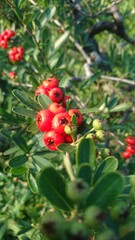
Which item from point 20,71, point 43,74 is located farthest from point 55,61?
point 20,71

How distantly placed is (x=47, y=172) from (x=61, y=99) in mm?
1087

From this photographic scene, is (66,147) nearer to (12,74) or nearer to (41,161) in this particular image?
(41,161)

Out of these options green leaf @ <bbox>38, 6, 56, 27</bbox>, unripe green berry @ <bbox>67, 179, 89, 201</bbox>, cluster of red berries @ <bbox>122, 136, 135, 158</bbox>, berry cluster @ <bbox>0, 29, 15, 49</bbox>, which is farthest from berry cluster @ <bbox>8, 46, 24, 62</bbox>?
unripe green berry @ <bbox>67, 179, 89, 201</bbox>

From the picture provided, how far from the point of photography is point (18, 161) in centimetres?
211

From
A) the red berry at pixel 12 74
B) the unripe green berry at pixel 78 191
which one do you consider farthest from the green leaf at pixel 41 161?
the red berry at pixel 12 74

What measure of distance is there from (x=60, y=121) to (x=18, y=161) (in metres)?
0.53

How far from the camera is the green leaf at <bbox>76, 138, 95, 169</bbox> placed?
57.4 inches

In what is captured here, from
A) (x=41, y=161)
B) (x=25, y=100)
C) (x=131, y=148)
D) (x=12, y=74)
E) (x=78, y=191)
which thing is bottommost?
(x=131, y=148)

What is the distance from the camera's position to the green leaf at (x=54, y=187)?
1.11m

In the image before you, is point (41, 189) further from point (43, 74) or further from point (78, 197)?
point (43, 74)

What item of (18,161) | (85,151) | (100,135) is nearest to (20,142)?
(18,161)

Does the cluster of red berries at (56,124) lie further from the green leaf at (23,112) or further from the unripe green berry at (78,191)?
the unripe green berry at (78,191)

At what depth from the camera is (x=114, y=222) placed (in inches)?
41.2

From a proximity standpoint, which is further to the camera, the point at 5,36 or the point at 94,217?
the point at 5,36
